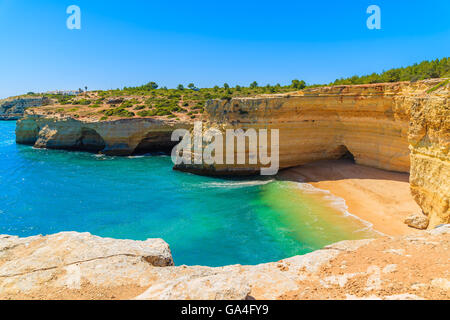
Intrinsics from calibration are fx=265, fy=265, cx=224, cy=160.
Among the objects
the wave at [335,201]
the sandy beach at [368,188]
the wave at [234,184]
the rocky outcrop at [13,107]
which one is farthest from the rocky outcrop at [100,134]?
the rocky outcrop at [13,107]

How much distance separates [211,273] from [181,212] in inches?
402

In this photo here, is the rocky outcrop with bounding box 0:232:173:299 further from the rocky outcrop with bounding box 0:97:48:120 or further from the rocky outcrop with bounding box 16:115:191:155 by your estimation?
the rocky outcrop with bounding box 0:97:48:120

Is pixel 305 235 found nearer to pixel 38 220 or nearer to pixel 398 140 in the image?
pixel 398 140

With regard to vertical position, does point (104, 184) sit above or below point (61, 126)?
below

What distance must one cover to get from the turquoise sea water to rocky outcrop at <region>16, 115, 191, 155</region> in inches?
275

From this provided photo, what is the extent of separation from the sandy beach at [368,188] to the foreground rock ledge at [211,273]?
22.8ft

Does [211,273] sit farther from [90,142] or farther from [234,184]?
[90,142]

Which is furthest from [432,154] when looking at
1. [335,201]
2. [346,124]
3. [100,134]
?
[100,134]

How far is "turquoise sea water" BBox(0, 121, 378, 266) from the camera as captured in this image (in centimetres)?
1092

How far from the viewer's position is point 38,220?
13.9m

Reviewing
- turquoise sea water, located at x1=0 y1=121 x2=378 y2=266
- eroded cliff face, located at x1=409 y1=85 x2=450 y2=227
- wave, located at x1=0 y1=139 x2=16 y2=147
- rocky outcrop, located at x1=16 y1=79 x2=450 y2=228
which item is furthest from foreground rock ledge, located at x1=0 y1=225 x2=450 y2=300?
wave, located at x1=0 y1=139 x2=16 y2=147
